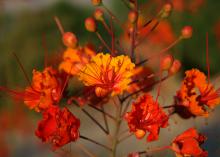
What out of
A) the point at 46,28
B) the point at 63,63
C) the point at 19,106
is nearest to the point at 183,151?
the point at 63,63

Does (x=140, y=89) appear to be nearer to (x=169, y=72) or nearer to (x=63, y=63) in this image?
(x=169, y=72)

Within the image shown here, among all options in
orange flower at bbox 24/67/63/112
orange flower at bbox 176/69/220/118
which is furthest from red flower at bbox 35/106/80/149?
orange flower at bbox 176/69/220/118

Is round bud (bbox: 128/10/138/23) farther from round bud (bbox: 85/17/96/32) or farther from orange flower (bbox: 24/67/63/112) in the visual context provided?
orange flower (bbox: 24/67/63/112)

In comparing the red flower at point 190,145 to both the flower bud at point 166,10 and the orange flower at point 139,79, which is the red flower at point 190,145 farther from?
the flower bud at point 166,10

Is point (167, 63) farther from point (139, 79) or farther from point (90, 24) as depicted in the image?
point (90, 24)

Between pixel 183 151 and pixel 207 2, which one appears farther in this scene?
pixel 207 2

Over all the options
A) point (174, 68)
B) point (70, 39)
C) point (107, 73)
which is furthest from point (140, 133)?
point (70, 39)
